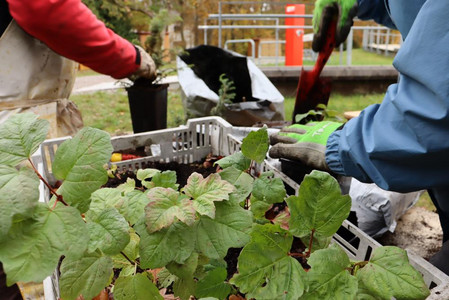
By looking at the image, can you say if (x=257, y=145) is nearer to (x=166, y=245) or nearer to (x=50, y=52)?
(x=166, y=245)

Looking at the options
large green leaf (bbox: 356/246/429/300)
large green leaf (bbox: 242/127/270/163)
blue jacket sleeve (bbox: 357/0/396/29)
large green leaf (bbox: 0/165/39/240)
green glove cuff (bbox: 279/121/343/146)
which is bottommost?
green glove cuff (bbox: 279/121/343/146)

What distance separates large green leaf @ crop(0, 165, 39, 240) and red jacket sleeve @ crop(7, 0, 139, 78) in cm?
122

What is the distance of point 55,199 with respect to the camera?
1.34 ft

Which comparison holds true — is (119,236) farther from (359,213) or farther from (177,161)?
(359,213)

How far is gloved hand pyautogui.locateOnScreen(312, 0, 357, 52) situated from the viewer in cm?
167

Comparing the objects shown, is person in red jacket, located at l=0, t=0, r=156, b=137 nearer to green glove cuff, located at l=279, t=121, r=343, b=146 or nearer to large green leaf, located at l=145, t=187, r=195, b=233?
green glove cuff, located at l=279, t=121, r=343, b=146

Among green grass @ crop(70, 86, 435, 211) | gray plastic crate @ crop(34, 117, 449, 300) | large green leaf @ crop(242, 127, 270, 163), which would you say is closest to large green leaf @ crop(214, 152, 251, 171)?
large green leaf @ crop(242, 127, 270, 163)

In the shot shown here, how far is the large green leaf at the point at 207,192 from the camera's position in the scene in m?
0.45

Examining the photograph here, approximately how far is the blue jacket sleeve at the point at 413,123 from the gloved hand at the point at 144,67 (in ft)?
4.29

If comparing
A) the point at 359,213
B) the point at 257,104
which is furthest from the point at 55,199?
the point at 257,104

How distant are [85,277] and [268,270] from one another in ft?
0.74

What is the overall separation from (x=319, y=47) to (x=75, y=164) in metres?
1.57

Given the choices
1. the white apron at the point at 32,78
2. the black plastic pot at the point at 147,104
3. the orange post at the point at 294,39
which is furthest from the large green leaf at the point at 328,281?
the orange post at the point at 294,39

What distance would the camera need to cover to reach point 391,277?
16.6 inches
